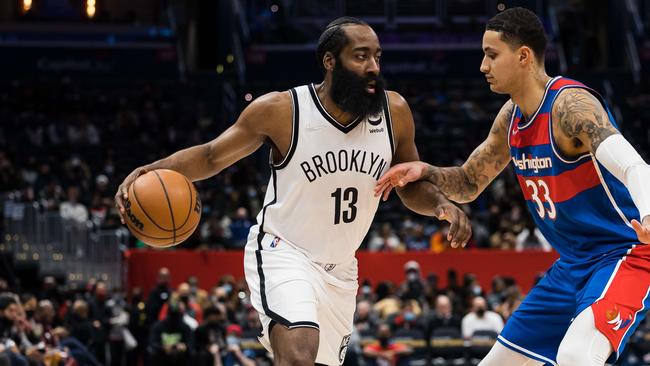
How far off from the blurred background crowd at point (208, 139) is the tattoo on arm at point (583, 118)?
691cm

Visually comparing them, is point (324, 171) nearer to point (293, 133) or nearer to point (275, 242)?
point (293, 133)

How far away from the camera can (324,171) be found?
6270 millimetres

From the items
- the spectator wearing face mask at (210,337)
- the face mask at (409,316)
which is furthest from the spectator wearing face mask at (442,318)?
the spectator wearing face mask at (210,337)

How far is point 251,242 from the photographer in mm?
6453

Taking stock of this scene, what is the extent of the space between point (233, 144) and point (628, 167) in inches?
91.0

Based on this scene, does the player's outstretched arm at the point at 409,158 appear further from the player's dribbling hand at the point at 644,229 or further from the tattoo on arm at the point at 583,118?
the player's dribbling hand at the point at 644,229

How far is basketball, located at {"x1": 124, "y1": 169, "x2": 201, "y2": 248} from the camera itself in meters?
6.25

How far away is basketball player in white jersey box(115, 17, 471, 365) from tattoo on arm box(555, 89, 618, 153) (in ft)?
3.09

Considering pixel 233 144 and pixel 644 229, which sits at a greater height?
pixel 233 144

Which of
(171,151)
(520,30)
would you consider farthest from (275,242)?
(171,151)

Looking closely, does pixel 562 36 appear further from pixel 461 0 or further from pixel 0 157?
pixel 0 157

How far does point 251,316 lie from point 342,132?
29.8 feet

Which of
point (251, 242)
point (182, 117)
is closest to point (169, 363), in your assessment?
point (251, 242)

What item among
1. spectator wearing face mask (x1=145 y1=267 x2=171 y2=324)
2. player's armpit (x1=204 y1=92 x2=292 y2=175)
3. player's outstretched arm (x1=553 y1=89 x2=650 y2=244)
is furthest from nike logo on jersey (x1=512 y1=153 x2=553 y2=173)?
spectator wearing face mask (x1=145 y1=267 x2=171 y2=324)
